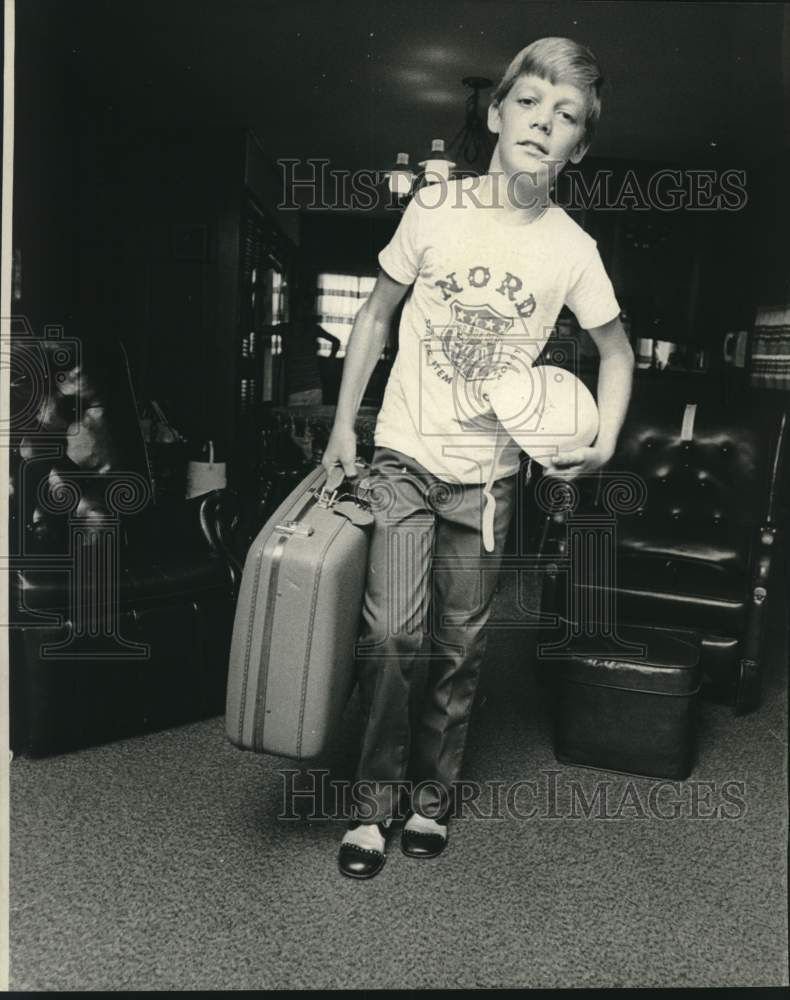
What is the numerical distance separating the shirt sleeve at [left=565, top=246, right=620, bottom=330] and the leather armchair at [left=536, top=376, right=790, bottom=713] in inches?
38.7

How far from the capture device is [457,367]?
168 centimetres

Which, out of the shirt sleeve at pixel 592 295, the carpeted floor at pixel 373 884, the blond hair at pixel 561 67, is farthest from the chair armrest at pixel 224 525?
the blond hair at pixel 561 67

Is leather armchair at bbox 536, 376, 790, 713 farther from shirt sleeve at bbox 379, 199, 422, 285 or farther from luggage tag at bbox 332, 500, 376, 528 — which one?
shirt sleeve at bbox 379, 199, 422, 285

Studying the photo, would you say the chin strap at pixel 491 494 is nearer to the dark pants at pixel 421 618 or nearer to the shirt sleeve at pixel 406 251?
the dark pants at pixel 421 618

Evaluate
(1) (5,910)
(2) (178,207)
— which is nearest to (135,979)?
(1) (5,910)

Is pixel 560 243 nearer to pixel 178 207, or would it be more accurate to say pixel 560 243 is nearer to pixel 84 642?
pixel 84 642

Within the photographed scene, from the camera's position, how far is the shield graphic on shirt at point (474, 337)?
1.66 m

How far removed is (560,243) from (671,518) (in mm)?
1580

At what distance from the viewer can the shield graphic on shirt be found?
166 cm

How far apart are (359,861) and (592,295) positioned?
125 cm

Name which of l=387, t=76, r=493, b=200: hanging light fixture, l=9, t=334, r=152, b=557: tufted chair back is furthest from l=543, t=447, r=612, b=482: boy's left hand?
l=9, t=334, r=152, b=557: tufted chair back

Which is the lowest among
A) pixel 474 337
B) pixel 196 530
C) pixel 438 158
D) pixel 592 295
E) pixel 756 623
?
pixel 756 623

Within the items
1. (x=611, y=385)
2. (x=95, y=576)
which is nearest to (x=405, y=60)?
(x=611, y=385)

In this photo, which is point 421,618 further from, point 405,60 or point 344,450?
point 405,60
